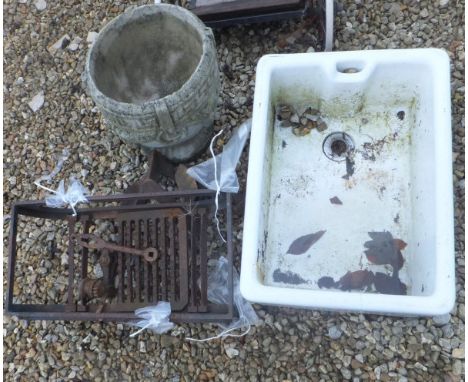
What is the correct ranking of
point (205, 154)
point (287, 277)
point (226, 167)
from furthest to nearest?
point (205, 154) → point (226, 167) → point (287, 277)

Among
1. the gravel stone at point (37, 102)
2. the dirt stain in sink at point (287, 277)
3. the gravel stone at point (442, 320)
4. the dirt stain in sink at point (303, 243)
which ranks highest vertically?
the gravel stone at point (37, 102)

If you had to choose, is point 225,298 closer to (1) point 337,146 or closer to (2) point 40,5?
(1) point 337,146

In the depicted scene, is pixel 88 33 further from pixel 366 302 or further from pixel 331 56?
pixel 366 302

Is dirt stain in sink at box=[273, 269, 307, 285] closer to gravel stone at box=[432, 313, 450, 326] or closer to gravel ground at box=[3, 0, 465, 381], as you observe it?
gravel ground at box=[3, 0, 465, 381]

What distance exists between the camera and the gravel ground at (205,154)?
1799 mm

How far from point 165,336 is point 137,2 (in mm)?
1765

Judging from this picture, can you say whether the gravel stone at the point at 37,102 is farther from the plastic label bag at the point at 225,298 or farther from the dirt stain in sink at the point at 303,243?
the dirt stain in sink at the point at 303,243

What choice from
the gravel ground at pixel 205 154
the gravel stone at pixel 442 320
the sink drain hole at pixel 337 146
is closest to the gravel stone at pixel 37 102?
the gravel ground at pixel 205 154

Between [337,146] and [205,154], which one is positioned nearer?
[337,146]

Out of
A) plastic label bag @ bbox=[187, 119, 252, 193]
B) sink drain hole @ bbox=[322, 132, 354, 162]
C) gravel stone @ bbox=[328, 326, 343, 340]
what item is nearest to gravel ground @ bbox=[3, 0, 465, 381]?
gravel stone @ bbox=[328, 326, 343, 340]

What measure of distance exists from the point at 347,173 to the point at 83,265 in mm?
1143

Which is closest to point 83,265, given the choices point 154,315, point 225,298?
point 154,315

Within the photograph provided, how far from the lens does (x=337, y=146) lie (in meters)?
1.85

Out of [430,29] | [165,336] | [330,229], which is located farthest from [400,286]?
[430,29]
